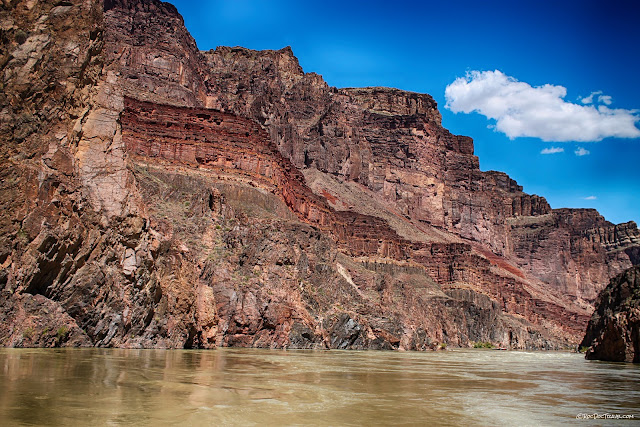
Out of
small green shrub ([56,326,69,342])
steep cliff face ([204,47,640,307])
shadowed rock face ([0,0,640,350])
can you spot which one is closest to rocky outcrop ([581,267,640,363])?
shadowed rock face ([0,0,640,350])

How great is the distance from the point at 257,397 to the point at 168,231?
2762cm

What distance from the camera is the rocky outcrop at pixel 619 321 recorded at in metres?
28.0

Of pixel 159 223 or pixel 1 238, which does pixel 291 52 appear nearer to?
pixel 159 223

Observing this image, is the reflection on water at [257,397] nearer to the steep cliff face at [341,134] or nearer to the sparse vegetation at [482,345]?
the sparse vegetation at [482,345]

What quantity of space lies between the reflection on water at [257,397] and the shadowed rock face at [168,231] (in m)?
5.72

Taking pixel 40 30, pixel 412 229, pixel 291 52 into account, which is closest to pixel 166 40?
pixel 291 52

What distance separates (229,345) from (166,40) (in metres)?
97.5

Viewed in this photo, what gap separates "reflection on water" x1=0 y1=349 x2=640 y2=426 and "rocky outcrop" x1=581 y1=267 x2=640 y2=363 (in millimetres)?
10671

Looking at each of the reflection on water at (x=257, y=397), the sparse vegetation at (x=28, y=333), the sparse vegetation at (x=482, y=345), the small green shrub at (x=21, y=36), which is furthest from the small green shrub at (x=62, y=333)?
the sparse vegetation at (x=482, y=345)

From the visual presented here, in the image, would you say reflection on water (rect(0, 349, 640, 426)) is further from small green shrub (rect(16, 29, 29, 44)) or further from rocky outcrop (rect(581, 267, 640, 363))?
small green shrub (rect(16, 29, 29, 44))

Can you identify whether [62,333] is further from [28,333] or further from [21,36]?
[21,36]

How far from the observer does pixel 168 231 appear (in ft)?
125

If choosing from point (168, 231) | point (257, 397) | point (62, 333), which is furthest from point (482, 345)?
point (257, 397)

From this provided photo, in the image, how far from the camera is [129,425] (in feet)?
27.7
